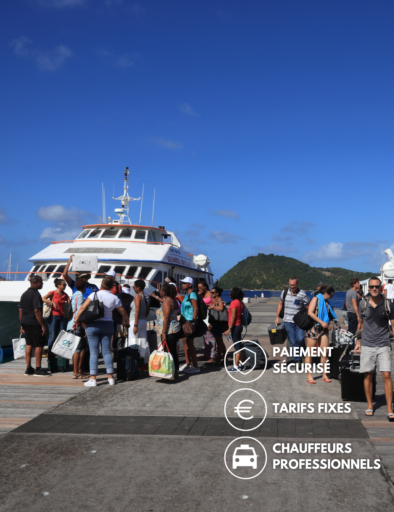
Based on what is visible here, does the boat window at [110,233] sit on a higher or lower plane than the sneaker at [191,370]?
higher

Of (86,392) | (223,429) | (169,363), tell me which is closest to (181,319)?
(169,363)

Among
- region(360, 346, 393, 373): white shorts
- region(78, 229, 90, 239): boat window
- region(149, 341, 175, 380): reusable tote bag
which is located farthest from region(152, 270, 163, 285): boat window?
region(360, 346, 393, 373): white shorts

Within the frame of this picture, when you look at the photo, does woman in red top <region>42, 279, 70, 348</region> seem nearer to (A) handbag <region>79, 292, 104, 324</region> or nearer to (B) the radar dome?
(A) handbag <region>79, 292, 104, 324</region>

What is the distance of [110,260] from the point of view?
17688 millimetres

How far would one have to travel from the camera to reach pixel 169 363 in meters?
8.02

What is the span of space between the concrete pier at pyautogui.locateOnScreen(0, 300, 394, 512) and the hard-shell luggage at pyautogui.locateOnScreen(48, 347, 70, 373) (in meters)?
1.90

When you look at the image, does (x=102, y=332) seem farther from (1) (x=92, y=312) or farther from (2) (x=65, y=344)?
(2) (x=65, y=344)

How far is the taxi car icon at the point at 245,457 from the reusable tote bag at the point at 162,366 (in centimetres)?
309

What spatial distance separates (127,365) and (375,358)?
417 centimetres

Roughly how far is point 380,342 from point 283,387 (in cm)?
219

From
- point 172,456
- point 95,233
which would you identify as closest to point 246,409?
point 172,456

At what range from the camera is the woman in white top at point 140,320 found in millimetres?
8977

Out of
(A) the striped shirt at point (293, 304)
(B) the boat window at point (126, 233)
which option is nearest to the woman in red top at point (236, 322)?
(A) the striped shirt at point (293, 304)

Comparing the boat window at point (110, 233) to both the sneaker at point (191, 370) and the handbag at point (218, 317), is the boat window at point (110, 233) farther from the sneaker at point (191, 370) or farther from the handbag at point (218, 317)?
the sneaker at point (191, 370)
